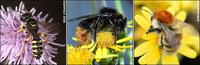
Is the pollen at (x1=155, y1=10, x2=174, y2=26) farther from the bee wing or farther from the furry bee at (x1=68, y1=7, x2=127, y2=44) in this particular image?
the bee wing

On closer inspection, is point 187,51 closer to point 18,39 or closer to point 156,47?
point 156,47

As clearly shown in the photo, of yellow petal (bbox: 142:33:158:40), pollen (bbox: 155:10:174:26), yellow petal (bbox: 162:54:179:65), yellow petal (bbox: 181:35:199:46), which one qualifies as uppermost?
pollen (bbox: 155:10:174:26)

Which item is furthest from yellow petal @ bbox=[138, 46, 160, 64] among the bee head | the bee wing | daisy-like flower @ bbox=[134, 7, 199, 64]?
the bee head

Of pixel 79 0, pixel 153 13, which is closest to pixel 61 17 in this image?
pixel 79 0

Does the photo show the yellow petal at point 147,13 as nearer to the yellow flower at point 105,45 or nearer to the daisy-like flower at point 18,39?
the yellow flower at point 105,45

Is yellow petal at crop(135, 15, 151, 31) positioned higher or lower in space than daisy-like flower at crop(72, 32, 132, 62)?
higher

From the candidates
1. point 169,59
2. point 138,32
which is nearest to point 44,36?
point 138,32

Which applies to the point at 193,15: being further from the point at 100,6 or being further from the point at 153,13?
the point at 100,6
